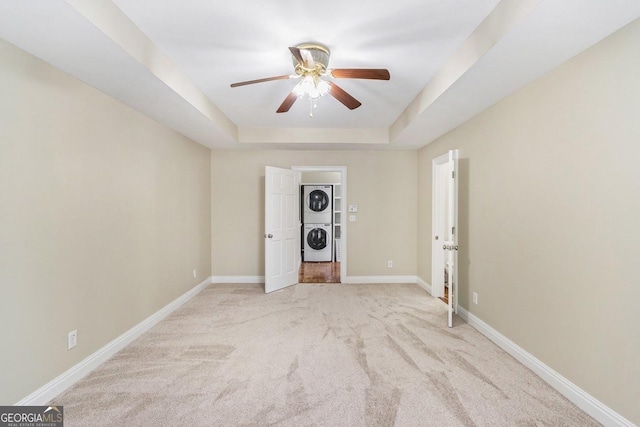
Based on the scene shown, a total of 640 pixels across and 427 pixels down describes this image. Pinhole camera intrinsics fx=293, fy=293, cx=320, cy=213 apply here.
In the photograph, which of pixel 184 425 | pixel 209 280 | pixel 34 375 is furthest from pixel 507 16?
pixel 209 280

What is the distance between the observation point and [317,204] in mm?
6895

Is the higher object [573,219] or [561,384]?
[573,219]

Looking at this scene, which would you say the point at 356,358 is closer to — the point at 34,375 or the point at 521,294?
the point at 521,294

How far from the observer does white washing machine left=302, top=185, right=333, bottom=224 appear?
6.89m

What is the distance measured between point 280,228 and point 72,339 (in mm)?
2871

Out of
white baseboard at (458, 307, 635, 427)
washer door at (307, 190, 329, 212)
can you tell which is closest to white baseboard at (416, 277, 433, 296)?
white baseboard at (458, 307, 635, 427)

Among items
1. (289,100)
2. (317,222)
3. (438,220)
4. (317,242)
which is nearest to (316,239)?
(317,242)

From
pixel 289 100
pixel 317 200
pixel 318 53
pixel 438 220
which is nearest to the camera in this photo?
pixel 318 53

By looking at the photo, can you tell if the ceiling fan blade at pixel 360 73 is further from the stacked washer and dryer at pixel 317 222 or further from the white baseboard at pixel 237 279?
the stacked washer and dryer at pixel 317 222

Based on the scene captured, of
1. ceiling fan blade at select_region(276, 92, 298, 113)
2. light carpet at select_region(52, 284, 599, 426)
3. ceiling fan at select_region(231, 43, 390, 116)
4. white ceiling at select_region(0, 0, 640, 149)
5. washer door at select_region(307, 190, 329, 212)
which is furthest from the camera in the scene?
washer door at select_region(307, 190, 329, 212)

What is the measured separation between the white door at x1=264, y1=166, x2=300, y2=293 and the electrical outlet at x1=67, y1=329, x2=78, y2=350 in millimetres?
2471

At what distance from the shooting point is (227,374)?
7.48 ft

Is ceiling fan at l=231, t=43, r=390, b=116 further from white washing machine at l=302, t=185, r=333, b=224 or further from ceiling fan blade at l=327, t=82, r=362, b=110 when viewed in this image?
white washing machine at l=302, t=185, r=333, b=224

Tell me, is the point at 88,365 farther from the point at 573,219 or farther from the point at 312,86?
the point at 573,219
